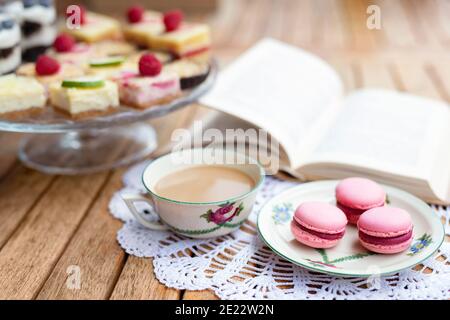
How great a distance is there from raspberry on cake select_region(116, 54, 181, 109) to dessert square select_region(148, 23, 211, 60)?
0.19m

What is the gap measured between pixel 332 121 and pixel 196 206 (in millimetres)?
490

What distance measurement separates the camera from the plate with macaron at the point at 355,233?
2.56 feet

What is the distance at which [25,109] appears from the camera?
3.46 feet

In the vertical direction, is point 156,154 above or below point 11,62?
below

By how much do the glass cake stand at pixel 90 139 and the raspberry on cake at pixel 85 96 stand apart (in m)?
0.02

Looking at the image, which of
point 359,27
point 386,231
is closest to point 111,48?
point 386,231

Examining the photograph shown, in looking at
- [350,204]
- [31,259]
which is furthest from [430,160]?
[31,259]

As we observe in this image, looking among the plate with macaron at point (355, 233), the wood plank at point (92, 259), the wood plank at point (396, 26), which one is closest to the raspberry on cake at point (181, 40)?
the wood plank at point (92, 259)

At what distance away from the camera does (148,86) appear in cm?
108

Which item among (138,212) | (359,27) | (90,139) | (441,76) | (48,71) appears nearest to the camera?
(138,212)

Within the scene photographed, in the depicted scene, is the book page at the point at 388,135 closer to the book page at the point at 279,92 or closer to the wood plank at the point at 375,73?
the book page at the point at 279,92

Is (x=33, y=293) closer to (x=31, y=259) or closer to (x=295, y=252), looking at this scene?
(x=31, y=259)

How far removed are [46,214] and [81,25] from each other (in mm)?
589

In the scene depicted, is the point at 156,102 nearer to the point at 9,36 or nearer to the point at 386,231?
the point at 9,36
